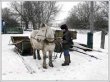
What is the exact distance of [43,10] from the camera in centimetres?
4847

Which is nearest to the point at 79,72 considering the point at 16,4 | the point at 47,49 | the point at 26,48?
the point at 47,49

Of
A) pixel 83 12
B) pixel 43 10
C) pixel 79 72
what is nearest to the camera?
pixel 79 72

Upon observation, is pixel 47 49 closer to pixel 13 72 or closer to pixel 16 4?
pixel 13 72

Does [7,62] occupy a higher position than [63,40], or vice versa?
[63,40]

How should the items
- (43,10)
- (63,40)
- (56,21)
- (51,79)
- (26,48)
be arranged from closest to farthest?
(51,79) → (63,40) → (26,48) → (43,10) → (56,21)

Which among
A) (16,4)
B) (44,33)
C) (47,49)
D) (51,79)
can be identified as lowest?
(51,79)

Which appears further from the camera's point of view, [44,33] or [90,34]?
[90,34]

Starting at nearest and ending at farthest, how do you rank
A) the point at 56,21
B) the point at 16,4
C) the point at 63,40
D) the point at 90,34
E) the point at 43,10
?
the point at 63,40, the point at 90,34, the point at 43,10, the point at 56,21, the point at 16,4

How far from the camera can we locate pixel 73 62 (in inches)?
461

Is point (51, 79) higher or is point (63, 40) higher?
point (63, 40)

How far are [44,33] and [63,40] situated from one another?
1.06 metres

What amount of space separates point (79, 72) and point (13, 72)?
2.44m

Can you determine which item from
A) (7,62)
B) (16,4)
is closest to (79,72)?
(7,62)

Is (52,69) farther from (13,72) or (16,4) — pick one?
(16,4)
